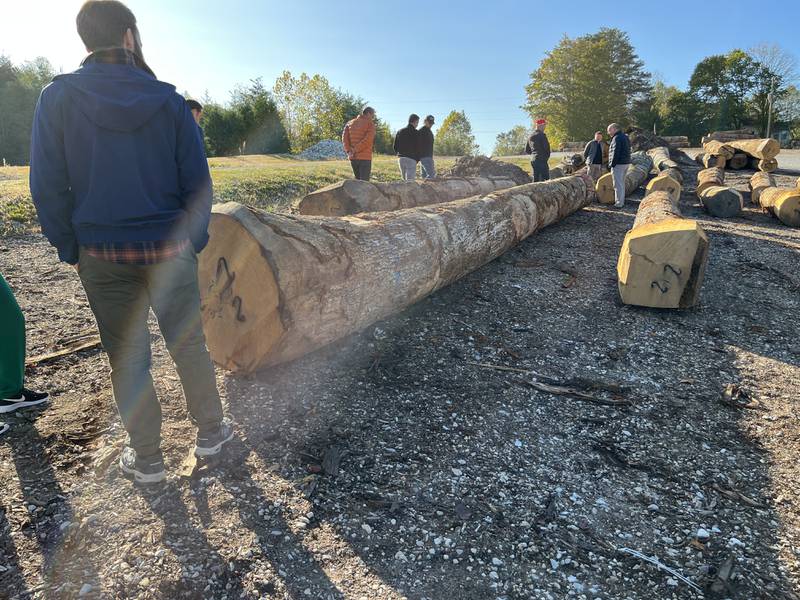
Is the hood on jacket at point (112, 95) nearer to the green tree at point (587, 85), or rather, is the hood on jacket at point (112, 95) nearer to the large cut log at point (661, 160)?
the large cut log at point (661, 160)

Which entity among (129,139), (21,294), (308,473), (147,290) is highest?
(129,139)

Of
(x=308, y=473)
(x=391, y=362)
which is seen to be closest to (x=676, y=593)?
(x=308, y=473)

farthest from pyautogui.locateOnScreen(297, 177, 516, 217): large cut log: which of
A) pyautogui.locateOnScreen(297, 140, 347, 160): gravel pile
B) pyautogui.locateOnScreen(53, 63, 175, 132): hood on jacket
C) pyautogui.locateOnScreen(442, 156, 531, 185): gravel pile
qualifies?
pyautogui.locateOnScreen(297, 140, 347, 160): gravel pile

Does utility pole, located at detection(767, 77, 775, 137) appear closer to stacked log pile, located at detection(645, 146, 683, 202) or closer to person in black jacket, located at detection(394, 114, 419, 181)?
stacked log pile, located at detection(645, 146, 683, 202)

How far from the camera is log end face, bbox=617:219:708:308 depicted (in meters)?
3.99

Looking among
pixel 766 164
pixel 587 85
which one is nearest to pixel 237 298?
pixel 766 164

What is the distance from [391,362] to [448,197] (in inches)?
182

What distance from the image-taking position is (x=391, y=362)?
11.0 ft

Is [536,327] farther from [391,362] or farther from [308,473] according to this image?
[308,473]

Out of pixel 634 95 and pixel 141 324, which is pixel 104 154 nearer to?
pixel 141 324

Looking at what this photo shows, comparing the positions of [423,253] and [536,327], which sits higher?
[423,253]

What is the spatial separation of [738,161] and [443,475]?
1784cm

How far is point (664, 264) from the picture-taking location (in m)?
4.12

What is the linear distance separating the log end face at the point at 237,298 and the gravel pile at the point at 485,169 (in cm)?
797
